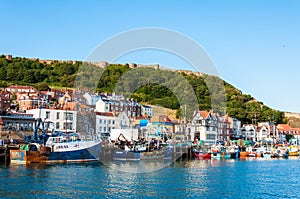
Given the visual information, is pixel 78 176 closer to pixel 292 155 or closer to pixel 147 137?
pixel 147 137

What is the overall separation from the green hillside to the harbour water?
3631 cm

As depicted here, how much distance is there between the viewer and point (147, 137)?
5547 cm

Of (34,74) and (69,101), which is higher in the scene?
(34,74)

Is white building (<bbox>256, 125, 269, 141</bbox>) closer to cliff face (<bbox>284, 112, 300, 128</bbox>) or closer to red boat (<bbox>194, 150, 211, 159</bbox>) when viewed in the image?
cliff face (<bbox>284, 112, 300, 128</bbox>)

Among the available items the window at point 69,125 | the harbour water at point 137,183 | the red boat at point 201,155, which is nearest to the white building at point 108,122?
the window at point 69,125

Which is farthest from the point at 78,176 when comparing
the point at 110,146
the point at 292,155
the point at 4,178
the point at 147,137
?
the point at 292,155

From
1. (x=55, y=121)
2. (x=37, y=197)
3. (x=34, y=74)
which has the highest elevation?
(x=34, y=74)

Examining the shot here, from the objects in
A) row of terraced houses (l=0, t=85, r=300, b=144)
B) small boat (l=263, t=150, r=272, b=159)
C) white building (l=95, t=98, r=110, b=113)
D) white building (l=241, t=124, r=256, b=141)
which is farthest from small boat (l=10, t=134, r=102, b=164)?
white building (l=241, t=124, r=256, b=141)

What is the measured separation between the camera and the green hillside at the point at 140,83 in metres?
72.6

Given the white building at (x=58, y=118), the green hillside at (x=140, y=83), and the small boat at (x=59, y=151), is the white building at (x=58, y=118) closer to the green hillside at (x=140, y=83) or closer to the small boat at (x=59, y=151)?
the green hillside at (x=140, y=83)

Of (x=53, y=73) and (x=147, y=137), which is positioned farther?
(x=53, y=73)

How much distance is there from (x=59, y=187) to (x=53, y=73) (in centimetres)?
8700

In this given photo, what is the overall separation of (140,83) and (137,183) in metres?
46.1

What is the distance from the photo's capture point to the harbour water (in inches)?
880
